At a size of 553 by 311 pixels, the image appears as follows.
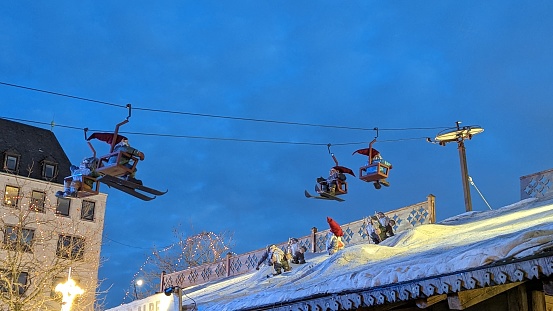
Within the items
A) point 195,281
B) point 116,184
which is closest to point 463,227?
point 116,184

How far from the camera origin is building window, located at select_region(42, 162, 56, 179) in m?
47.7

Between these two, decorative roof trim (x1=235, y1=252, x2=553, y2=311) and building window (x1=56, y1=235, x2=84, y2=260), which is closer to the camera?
decorative roof trim (x1=235, y1=252, x2=553, y2=311)

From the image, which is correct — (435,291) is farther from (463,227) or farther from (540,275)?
(463,227)

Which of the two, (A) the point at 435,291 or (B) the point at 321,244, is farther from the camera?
(B) the point at 321,244

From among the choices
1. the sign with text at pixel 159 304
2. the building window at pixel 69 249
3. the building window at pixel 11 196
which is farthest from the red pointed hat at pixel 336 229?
the building window at pixel 11 196

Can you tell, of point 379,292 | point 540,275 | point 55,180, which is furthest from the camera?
point 55,180

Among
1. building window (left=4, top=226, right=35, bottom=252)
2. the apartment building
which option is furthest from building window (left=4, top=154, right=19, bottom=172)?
building window (left=4, top=226, right=35, bottom=252)

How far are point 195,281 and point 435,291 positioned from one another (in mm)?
13489

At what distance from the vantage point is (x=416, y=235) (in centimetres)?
1318

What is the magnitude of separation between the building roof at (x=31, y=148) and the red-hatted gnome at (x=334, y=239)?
3469 cm

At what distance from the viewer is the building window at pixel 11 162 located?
45.5 meters

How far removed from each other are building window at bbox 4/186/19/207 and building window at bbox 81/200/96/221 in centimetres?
487

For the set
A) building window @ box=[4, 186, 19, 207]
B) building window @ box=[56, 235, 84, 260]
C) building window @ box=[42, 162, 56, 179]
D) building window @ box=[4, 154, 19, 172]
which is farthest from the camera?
building window @ box=[42, 162, 56, 179]

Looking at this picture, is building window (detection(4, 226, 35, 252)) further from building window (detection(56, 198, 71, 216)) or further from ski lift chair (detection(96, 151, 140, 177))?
building window (detection(56, 198, 71, 216))
